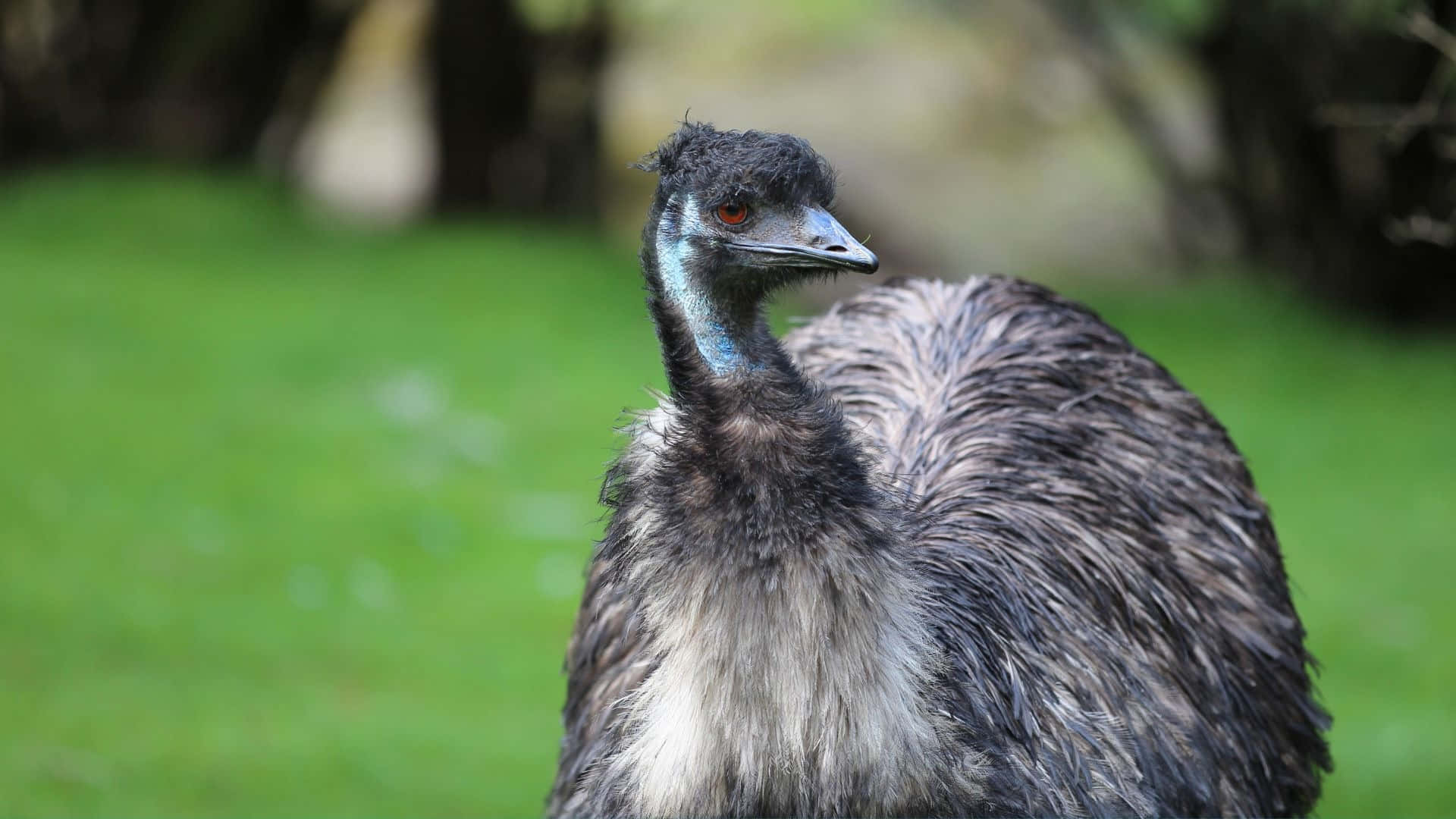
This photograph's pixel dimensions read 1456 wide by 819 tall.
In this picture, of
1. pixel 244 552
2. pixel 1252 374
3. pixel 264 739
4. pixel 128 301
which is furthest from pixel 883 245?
pixel 264 739

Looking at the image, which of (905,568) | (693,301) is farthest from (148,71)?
(905,568)

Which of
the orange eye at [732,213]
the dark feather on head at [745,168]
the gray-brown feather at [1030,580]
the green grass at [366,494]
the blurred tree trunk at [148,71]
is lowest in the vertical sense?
the green grass at [366,494]

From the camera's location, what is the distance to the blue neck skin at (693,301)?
339cm

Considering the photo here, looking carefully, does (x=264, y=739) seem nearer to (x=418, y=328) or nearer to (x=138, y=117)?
(x=418, y=328)

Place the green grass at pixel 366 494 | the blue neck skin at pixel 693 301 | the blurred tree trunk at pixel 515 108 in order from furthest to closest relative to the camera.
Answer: the blurred tree trunk at pixel 515 108 → the green grass at pixel 366 494 → the blue neck skin at pixel 693 301

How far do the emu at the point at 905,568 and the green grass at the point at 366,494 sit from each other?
2.13 meters

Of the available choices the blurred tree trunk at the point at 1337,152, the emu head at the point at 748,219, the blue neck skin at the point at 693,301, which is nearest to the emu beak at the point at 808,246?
the emu head at the point at 748,219

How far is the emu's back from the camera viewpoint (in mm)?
3785

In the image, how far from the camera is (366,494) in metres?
9.02

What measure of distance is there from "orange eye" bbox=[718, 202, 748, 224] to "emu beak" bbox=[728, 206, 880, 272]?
0.05 meters

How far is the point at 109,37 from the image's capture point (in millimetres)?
13844

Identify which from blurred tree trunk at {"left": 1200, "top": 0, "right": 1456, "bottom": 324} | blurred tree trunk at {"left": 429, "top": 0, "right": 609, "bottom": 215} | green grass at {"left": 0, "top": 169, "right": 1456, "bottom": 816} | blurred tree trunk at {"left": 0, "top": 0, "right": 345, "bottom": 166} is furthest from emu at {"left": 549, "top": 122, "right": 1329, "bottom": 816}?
blurred tree trunk at {"left": 0, "top": 0, "right": 345, "bottom": 166}

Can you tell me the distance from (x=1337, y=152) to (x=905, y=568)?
27.2 feet

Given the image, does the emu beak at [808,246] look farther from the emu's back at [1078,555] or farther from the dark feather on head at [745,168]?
the emu's back at [1078,555]
